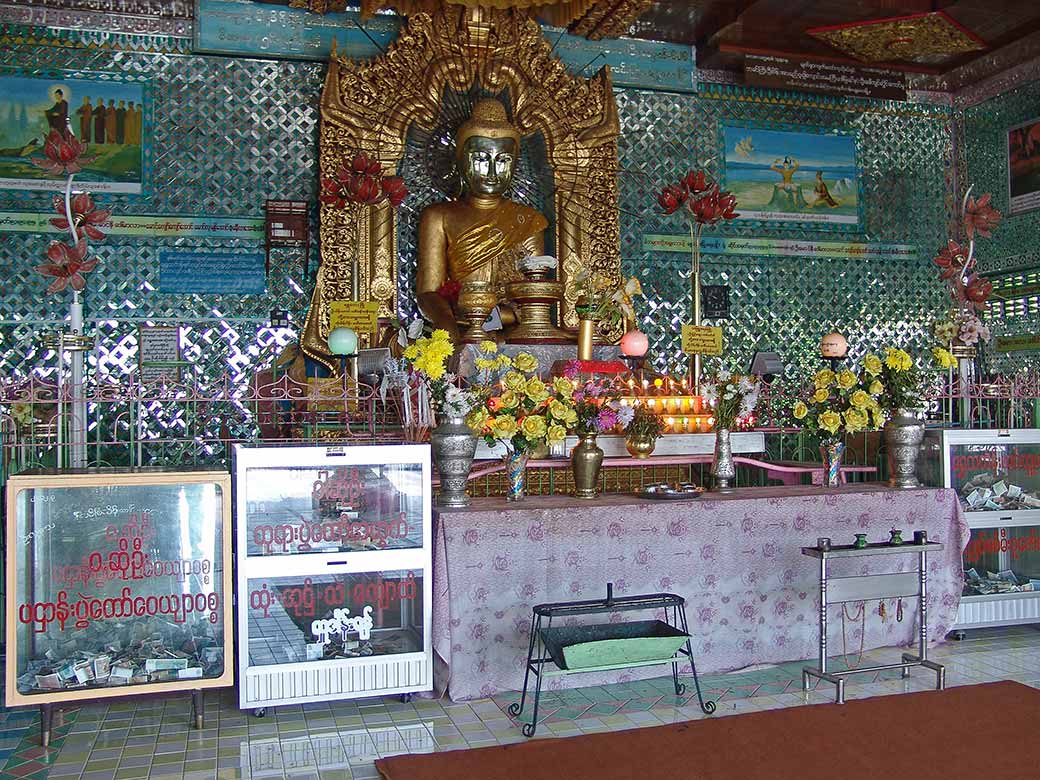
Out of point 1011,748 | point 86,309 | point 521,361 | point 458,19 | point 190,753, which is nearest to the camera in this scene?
point 1011,748

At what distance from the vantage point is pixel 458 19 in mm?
8781

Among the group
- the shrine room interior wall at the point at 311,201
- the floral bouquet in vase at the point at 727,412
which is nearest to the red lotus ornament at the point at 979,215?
the floral bouquet in vase at the point at 727,412

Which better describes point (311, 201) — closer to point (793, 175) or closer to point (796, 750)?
point (793, 175)

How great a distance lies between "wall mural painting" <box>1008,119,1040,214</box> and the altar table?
5.33 metres

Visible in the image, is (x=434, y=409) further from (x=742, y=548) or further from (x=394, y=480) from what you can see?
(x=742, y=548)

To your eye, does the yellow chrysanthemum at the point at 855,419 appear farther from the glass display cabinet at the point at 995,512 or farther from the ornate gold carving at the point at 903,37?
the ornate gold carving at the point at 903,37

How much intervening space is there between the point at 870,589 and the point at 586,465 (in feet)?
5.15

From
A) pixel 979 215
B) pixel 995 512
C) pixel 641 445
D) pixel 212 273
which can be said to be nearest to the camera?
pixel 641 445

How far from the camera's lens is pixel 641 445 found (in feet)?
18.9

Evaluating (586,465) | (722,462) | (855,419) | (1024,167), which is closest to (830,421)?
(855,419)

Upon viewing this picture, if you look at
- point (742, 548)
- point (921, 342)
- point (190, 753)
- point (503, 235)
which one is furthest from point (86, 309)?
point (921, 342)

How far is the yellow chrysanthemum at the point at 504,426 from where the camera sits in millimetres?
5148

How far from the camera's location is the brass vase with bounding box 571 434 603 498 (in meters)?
5.35

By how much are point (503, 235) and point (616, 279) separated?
1135 mm
